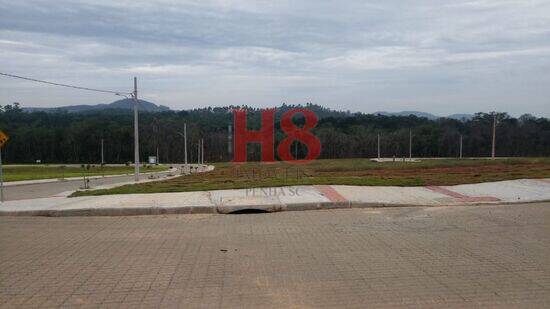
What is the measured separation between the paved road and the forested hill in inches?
3453

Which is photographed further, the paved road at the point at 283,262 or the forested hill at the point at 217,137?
the forested hill at the point at 217,137

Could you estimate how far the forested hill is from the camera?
97062mm

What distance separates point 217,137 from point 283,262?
312 ft

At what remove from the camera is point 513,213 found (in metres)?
10.4

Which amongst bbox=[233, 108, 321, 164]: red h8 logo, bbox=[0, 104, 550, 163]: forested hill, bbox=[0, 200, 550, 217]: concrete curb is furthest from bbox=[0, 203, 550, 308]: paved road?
bbox=[0, 104, 550, 163]: forested hill

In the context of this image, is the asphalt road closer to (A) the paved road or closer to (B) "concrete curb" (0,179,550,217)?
(B) "concrete curb" (0,179,550,217)

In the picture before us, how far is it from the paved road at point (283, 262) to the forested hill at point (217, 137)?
87.7m

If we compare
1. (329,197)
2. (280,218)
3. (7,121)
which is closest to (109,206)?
(280,218)

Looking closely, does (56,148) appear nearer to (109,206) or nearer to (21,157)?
(21,157)

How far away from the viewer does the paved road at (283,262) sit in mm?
4973

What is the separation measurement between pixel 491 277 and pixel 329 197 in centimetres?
693

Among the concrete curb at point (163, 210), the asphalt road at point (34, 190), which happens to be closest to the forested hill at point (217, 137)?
the asphalt road at point (34, 190)

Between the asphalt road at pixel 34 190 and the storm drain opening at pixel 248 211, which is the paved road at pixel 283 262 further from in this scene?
the asphalt road at pixel 34 190

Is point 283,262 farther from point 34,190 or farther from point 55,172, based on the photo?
point 55,172
